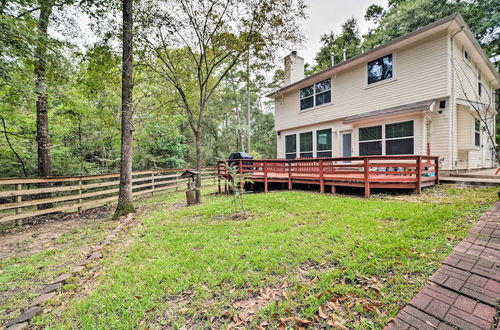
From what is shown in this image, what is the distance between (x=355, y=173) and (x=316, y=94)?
5.61m

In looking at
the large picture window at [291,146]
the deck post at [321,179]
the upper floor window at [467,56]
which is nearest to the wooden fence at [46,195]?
the deck post at [321,179]

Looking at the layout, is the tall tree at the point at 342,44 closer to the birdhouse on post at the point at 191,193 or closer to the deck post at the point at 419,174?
the deck post at the point at 419,174

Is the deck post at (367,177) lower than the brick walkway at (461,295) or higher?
higher

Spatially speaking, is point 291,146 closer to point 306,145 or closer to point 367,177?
point 306,145

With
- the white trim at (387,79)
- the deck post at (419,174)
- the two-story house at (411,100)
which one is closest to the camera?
the deck post at (419,174)

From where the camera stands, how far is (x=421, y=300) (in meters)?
1.86

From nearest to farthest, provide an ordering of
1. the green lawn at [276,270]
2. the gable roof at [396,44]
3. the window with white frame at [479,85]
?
the green lawn at [276,270], the gable roof at [396,44], the window with white frame at [479,85]

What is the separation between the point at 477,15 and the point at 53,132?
25.0 metres

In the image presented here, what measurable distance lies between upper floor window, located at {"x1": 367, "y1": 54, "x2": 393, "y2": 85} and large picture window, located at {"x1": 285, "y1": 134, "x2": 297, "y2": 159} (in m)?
4.69

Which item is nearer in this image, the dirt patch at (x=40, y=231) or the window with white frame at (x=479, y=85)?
the dirt patch at (x=40, y=231)

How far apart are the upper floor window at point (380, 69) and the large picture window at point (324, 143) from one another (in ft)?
9.11

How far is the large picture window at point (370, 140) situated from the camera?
8288 mm

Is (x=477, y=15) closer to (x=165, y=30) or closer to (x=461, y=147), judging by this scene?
(x=461, y=147)

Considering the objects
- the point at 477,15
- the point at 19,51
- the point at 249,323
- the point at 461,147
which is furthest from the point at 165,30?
the point at 477,15
